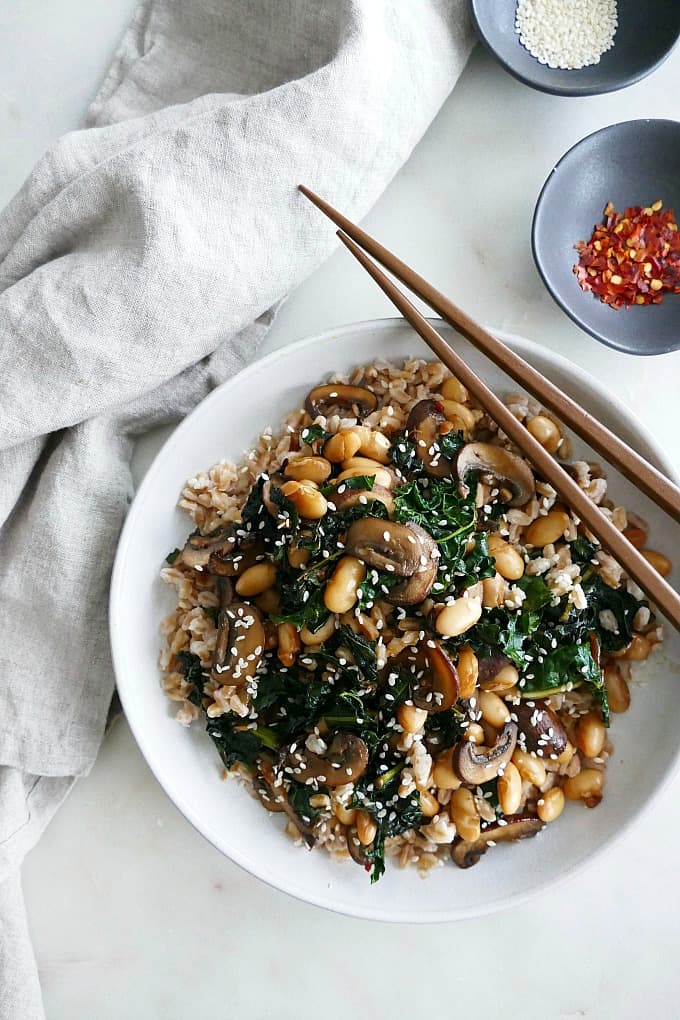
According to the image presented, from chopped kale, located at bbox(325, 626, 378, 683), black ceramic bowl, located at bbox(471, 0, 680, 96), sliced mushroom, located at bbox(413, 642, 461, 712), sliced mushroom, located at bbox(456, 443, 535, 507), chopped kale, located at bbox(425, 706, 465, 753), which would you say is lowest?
chopped kale, located at bbox(425, 706, 465, 753)

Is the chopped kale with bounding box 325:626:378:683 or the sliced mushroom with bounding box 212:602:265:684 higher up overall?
the sliced mushroom with bounding box 212:602:265:684

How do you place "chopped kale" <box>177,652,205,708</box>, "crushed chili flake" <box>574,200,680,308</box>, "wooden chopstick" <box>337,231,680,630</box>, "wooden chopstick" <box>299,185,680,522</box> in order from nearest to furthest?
"wooden chopstick" <box>337,231,680,630</box>, "wooden chopstick" <box>299,185,680,522</box>, "chopped kale" <box>177,652,205,708</box>, "crushed chili flake" <box>574,200,680,308</box>

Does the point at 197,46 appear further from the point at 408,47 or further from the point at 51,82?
the point at 408,47

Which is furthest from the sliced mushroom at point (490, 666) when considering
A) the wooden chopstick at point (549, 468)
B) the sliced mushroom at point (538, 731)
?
the wooden chopstick at point (549, 468)

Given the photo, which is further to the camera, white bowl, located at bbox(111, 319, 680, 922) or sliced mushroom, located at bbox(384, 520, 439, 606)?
white bowl, located at bbox(111, 319, 680, 922)

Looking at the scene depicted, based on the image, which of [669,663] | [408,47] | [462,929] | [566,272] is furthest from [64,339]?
[462,929]

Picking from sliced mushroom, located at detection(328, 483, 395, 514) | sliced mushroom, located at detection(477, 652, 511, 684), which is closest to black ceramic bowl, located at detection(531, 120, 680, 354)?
sliced mushroom, located at detection(328, 483, 395, 514)

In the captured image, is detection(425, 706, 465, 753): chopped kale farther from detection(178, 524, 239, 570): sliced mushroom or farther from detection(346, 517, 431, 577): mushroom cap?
detection(178, 524, 239, 570): sliced mushroom
